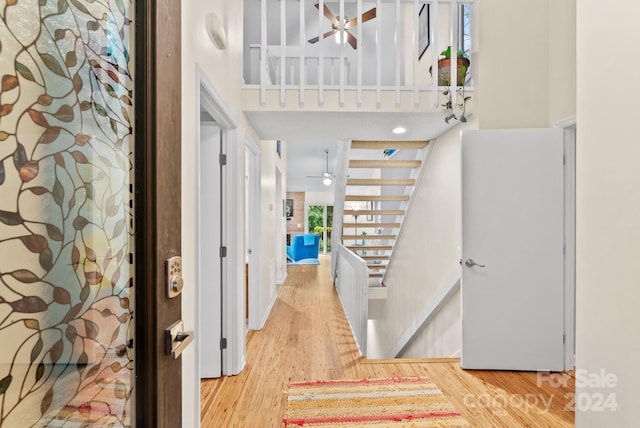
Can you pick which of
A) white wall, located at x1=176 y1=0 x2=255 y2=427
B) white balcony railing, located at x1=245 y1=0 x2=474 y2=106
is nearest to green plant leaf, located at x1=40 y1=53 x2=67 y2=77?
white wall, located at x1=176 y1=0 x2=255 y2=427

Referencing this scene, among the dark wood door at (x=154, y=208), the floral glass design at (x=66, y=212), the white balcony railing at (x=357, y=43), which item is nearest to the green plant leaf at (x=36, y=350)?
the floral glass design at (x=66, y=212)

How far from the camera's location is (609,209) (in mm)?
1219

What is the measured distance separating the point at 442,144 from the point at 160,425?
343cm

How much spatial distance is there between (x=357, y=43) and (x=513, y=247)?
2.07 meters

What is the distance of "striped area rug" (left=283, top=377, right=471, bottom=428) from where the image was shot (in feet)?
6.18

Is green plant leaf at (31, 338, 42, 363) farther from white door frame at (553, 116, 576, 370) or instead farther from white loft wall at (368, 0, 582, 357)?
white door frame at (553, 116, 576, 370)

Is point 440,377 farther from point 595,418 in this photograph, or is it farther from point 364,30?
point 364,30

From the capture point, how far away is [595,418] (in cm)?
129

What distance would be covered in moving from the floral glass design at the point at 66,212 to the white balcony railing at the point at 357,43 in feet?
6.76

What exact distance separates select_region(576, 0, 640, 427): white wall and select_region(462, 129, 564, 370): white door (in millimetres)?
1089

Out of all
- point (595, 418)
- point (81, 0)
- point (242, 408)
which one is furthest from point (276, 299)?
point (81, 0)

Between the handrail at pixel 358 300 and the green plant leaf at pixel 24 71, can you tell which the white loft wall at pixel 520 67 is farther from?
the green plant leaf at pixel 24 71

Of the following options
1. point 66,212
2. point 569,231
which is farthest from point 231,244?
point 569,231

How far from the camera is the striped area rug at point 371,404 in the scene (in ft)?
6.18
